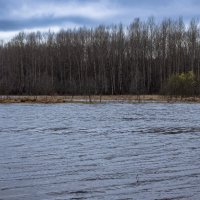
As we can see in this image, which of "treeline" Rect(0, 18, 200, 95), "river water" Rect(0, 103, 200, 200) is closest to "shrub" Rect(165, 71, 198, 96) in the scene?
"treeline" Rect(0, 18, 200, 95)

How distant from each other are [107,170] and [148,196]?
3.53m

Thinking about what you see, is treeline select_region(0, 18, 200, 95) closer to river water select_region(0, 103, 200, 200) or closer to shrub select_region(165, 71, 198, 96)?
shrub select_region(165, 71, 198, 96)

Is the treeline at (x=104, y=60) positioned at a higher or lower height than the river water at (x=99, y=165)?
higher

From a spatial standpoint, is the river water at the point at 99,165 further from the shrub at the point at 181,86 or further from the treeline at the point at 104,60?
the treeline at the point at 104,60

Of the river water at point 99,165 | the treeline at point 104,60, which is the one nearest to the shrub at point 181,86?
the treeline at point 104,60

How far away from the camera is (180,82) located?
67375 mm

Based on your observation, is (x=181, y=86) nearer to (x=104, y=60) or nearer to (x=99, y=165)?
(x=104, y=60)

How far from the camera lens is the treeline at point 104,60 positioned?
3890 inches

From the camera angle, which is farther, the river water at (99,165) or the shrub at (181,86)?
the shrub at (181,86)

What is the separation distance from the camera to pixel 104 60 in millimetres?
106500

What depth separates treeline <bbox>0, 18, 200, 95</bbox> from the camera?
98.8m

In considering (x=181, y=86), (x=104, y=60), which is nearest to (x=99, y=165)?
(x=181, y=86)

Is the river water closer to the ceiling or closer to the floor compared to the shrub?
closer to the floor

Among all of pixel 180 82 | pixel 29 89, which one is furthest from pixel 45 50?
pixel 180 82
